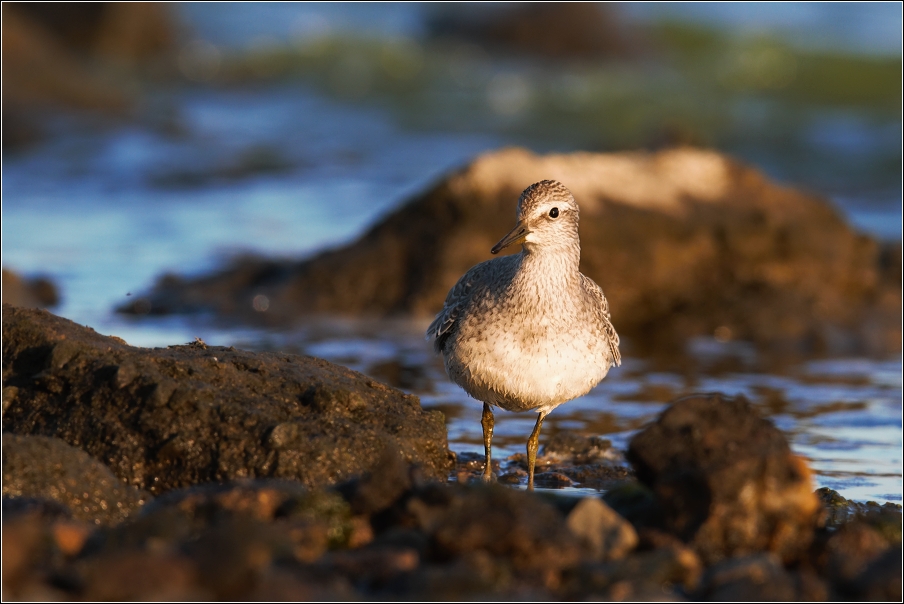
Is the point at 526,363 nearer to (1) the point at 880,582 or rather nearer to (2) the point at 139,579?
(1) the point at 880,582

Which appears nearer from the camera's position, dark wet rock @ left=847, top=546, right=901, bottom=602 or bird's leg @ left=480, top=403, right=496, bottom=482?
dark wet rock @ left=847, top=546, right=901, bottom=602

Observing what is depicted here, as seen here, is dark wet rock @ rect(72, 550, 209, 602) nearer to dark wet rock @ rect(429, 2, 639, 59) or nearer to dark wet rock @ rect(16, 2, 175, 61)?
dark wet rock @ rect(429, 2, 639, 59)

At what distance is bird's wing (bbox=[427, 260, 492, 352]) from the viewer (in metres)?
6.98

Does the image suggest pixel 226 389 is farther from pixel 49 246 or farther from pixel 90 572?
pixel 49 246

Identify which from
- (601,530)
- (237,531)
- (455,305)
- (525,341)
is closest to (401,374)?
(455,305)

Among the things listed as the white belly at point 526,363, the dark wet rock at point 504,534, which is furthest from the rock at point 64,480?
the white belly at point 526,363

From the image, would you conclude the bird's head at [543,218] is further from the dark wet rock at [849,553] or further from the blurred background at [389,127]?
the dark wet rock at [849,553]

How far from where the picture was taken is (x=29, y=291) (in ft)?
37.1

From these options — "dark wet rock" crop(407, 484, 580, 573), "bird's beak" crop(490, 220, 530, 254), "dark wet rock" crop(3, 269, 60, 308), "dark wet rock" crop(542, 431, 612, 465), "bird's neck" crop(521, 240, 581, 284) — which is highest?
"dark wet rock" crop(3, 269, 60, 308)

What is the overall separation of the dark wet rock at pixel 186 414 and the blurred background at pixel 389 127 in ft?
6.98

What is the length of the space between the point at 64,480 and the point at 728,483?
108 inches

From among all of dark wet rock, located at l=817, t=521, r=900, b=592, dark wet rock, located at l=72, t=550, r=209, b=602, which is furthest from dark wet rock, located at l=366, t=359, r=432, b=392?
dark wet rock, located at l=72, t=550, r=209, b=602

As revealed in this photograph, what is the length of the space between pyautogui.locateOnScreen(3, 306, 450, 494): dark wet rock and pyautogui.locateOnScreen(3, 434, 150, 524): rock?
14.7 inches

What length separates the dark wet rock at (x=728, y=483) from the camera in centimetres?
483
